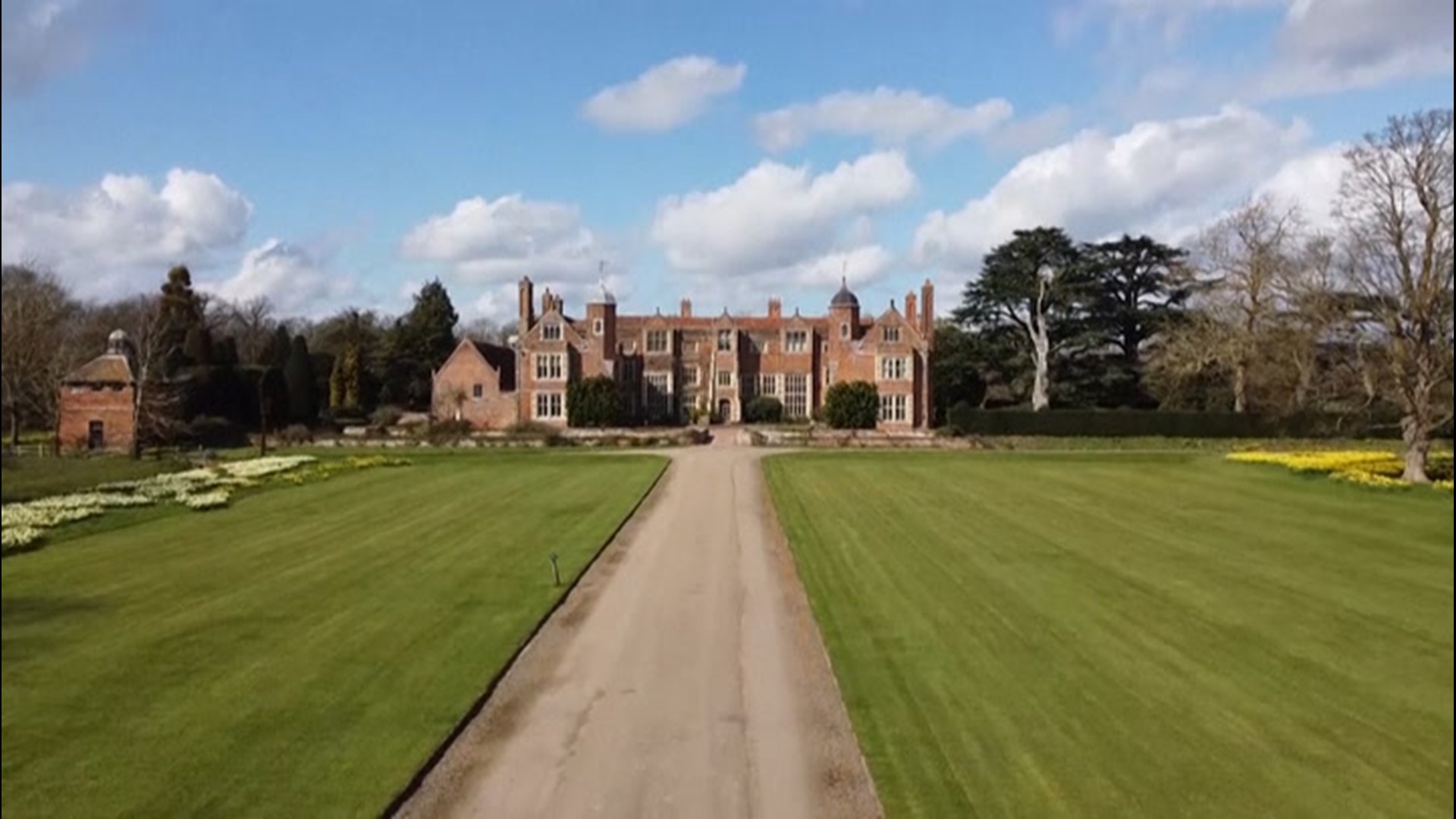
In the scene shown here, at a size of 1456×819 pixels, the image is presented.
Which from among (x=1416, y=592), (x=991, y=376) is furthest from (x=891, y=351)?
(x=1416, y=592)

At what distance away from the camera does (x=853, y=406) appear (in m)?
54.2

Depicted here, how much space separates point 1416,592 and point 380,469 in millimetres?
31850

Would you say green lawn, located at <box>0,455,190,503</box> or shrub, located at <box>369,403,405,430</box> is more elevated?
shrub, located at <box>369,403,405,430</box>

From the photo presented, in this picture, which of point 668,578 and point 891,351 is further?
point 891,351

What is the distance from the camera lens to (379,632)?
38.3 feet

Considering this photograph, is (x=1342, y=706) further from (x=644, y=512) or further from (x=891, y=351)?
(x=891, y=351)

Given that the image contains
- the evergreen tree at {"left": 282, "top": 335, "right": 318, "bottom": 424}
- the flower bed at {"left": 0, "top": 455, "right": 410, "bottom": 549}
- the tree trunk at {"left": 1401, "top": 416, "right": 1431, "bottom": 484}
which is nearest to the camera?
the tree trunk at {"left": 1401, "top": 416, "right": 1431, "bottom": 484}

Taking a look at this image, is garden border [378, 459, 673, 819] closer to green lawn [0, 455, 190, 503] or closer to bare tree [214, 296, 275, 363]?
green lawn [0, 455, 190, 503]

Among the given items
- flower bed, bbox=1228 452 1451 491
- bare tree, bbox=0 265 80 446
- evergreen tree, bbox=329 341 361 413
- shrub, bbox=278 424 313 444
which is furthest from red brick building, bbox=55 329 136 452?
evergreen tree, bbox=329 341 361 413

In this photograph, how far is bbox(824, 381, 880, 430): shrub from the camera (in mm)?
54125

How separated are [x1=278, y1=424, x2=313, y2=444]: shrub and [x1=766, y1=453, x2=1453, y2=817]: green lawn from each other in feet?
100

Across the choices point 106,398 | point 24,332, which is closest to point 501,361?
point 106,398

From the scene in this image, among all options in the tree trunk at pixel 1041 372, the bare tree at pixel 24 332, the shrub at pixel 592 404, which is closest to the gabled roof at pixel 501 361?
the shrub at pixel 592 404

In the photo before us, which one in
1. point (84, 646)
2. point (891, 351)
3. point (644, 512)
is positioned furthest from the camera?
point (891, 351)
